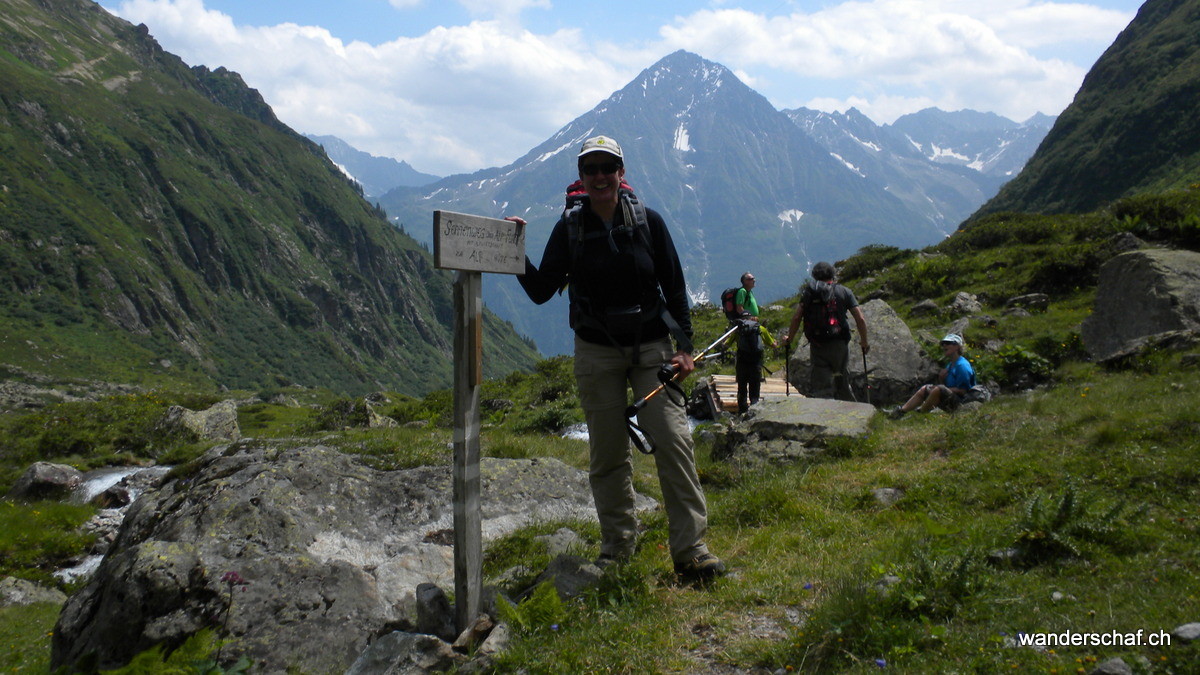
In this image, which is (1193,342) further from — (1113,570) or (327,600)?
(327,600)

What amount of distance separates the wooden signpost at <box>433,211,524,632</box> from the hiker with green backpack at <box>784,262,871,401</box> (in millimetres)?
7450

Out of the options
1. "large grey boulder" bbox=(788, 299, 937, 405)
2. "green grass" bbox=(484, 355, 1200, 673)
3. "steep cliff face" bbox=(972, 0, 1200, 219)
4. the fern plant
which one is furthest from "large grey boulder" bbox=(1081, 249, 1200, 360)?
"steep cliff face" bbox=(972, 0, 1200, 219)

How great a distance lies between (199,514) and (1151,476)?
8786 mm

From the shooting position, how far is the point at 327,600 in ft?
20.4

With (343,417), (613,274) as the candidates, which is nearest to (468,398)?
(613,274)

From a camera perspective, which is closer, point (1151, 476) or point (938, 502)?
point (1151, 476)

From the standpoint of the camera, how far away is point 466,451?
534 cm

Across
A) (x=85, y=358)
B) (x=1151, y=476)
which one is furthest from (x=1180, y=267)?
(x=85, y=358)

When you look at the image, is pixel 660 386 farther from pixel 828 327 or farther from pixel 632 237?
pixel 828 327

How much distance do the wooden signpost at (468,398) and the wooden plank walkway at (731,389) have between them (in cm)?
1104

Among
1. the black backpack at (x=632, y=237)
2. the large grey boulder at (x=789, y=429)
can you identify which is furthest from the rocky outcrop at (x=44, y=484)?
the black backpack at (x=632, y=237)

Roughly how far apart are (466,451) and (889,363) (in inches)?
477

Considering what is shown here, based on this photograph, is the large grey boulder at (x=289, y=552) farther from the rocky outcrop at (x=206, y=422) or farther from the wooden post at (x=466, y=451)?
the rocky outcrop at (x=206, y=422)

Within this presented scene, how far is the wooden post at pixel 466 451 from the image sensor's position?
5.32 meters
